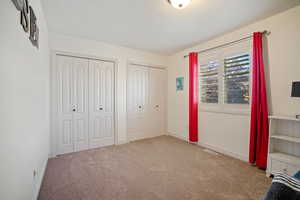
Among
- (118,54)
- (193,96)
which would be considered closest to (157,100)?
(193,96)

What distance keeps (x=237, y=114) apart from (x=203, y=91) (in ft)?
3.23

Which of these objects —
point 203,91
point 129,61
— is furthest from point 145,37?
point 203,91

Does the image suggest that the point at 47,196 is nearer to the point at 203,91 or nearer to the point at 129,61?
the point at 129,61

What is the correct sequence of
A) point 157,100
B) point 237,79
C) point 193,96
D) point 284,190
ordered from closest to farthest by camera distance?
1. point 284,190
2. point 237,79
3. point 193,96
4. point 157,100

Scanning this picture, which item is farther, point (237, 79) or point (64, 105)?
point (64, 105)

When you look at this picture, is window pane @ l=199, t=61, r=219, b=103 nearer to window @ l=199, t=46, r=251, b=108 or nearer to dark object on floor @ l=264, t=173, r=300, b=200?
window @ l=199, t=46, r=251, b=108

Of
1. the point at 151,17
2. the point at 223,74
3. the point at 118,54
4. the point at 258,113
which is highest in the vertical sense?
the point at 151,17

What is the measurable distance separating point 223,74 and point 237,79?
33cm

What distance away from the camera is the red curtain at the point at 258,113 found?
2391 millimetres

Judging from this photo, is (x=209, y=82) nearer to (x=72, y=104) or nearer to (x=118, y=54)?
(x=118, y=54)

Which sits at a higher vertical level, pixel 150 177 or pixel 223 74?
pixel 223 74

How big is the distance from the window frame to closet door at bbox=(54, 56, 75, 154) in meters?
3.15

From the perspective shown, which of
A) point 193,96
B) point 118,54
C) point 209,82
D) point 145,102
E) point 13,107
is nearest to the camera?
point 13,107

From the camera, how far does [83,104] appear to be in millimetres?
3312
